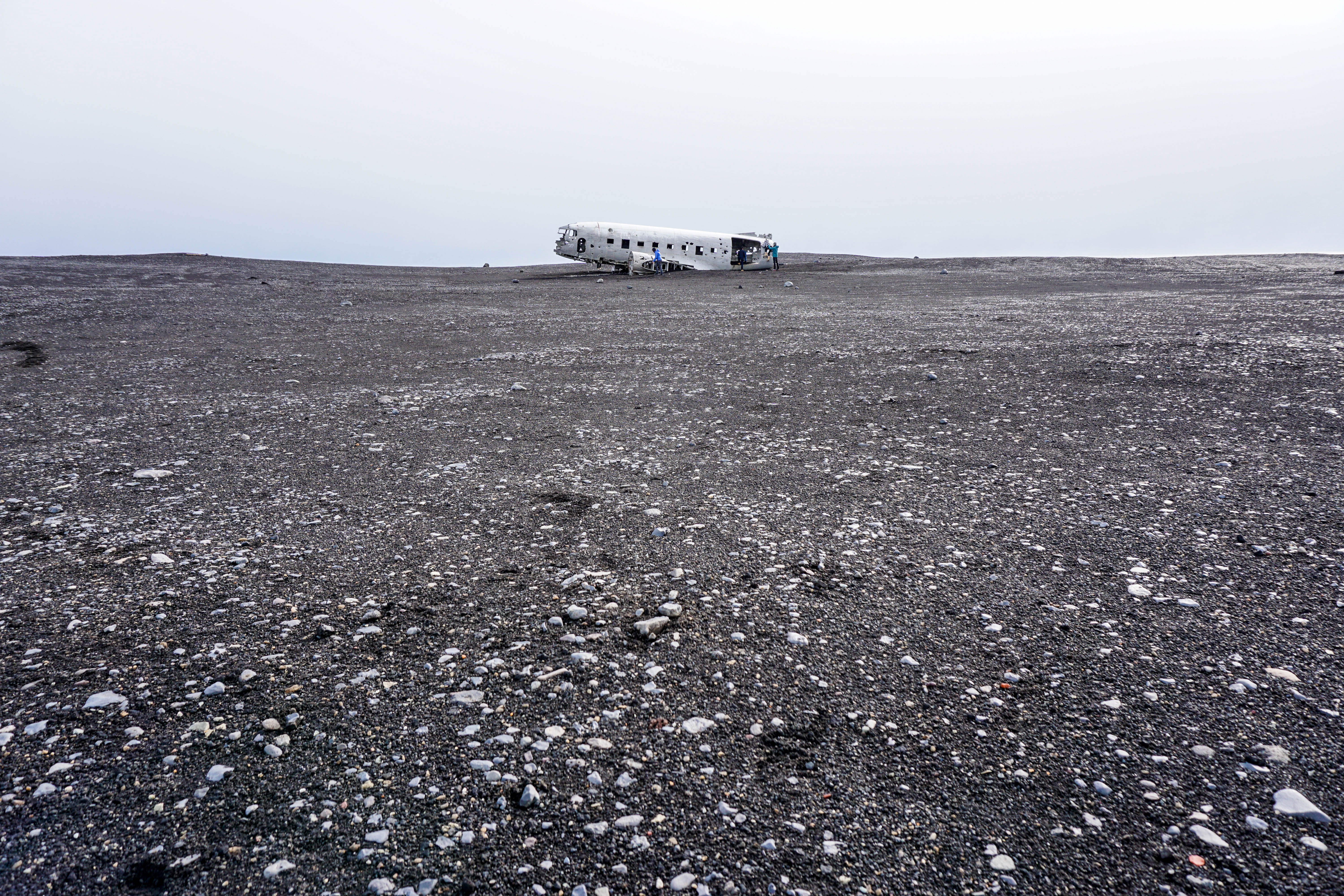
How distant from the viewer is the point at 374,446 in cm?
726

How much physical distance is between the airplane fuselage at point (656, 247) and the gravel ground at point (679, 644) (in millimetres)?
31342

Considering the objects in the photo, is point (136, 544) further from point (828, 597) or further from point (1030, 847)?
point (1030, 847)

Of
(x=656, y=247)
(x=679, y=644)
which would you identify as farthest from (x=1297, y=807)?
(x=656, y=247)

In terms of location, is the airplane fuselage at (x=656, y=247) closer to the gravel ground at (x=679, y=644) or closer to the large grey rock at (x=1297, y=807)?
the gravel ground at (x=679, y=644)

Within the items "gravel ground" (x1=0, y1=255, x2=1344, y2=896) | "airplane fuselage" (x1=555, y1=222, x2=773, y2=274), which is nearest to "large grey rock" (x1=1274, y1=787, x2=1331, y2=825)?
"gravel ground" (x1=0, y1=255, x2=1344, y2=896)

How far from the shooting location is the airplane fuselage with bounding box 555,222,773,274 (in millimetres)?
38656

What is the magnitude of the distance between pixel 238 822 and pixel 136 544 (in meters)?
3.18

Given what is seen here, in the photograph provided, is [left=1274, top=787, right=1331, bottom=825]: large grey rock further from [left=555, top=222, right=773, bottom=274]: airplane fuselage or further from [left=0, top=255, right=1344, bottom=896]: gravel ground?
[left=555, top=222, right=773, bottom=274]: airplane fuselage

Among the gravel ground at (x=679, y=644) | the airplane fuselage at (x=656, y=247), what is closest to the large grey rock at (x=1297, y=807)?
the gravel ground at (x=679, y=644)

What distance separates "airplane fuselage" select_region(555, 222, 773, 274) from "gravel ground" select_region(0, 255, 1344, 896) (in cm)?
3134

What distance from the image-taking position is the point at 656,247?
40.1m

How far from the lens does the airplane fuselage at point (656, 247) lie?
127ft

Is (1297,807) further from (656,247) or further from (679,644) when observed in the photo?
(656,247)

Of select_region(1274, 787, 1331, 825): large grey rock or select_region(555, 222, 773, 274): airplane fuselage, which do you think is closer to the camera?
select_region(1274, 787, 1331, 825): large grey rock
